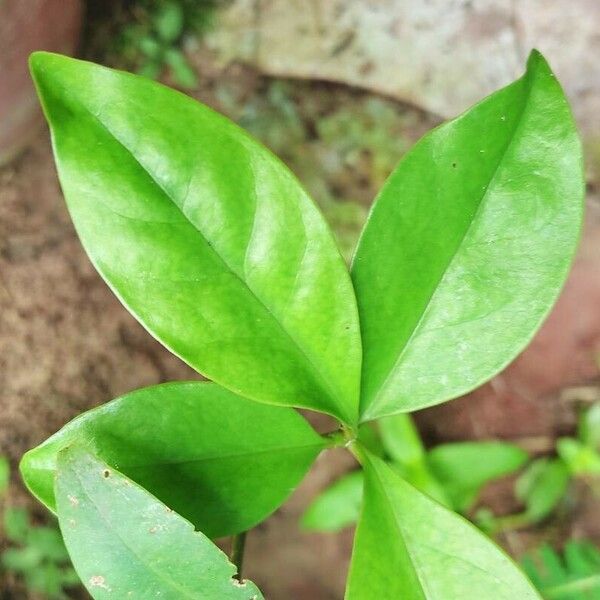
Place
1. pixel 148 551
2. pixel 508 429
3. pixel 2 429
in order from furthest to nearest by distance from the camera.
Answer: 1. pixel 508 429
2. pixel 2 429
3. pixel 148 551

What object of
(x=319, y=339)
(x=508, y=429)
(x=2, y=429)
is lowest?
(x=508, y=429)

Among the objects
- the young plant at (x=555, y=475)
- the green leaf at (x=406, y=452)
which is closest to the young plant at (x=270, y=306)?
the green leaf at (x=406, y=452)

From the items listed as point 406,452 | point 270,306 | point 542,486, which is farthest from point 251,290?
point 542,486

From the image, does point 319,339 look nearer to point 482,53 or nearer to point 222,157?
point 222,157

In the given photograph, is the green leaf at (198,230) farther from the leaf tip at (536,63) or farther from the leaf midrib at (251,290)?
the leaf tip at (536,63)

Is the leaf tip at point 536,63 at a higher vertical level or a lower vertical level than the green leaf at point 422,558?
higher

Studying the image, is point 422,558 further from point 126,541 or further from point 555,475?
point 555,475

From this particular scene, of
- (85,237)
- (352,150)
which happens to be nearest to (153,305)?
(85,237)
